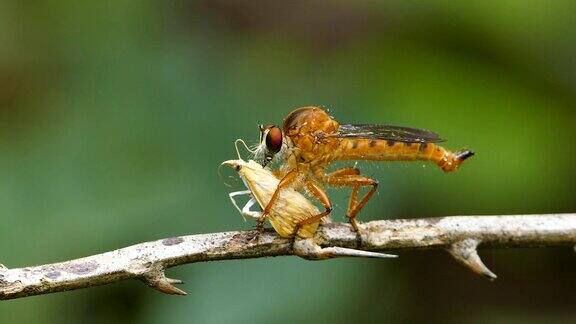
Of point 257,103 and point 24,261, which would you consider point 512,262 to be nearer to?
point 257,103

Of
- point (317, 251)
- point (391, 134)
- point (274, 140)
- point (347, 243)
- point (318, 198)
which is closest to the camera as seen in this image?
point (317, 251)

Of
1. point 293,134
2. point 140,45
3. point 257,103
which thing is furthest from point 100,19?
point 293,134

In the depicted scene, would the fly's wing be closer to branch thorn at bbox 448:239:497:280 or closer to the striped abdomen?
the striped abdomen

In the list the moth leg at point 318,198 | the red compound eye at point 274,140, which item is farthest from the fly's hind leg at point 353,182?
the red compound eye at point 274,140

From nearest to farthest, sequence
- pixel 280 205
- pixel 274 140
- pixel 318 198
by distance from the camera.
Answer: pixel 280 205, pixel 318 198, pixel 274 140

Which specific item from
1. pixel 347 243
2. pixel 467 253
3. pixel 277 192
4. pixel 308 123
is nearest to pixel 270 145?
pixel 308 123

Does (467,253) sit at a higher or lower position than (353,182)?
lower

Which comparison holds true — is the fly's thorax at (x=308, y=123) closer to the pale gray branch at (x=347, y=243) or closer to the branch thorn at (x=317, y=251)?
the pale gray branch at (x=347, y=243)

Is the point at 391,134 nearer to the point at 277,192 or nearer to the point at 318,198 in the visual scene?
the point at 318,198
